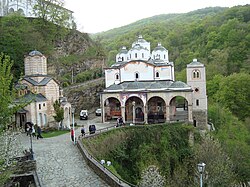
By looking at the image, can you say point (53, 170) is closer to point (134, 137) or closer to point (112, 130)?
point (112, 130)

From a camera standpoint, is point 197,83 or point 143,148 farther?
point 197,83

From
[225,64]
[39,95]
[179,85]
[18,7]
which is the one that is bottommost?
[39,95]

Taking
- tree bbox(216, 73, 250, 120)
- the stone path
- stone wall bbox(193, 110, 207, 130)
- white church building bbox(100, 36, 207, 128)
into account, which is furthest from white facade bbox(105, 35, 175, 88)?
the stone path

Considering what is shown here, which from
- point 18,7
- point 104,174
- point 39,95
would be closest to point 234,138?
point 39,95

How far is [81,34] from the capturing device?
5178 centimetres

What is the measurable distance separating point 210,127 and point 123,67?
489 inches

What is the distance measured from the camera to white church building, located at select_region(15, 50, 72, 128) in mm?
26250

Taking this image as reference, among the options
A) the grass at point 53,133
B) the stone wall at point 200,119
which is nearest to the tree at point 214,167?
the stone wall at point 200,119

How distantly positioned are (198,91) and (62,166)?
67.7 ft

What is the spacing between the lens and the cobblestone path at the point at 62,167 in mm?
13195

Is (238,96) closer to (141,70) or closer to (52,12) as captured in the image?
(141,70)

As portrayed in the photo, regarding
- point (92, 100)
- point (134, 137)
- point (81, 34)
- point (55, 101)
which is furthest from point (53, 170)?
point (81, 34)

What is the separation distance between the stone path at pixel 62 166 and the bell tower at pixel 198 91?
16237 mm

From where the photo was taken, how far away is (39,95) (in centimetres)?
2788
